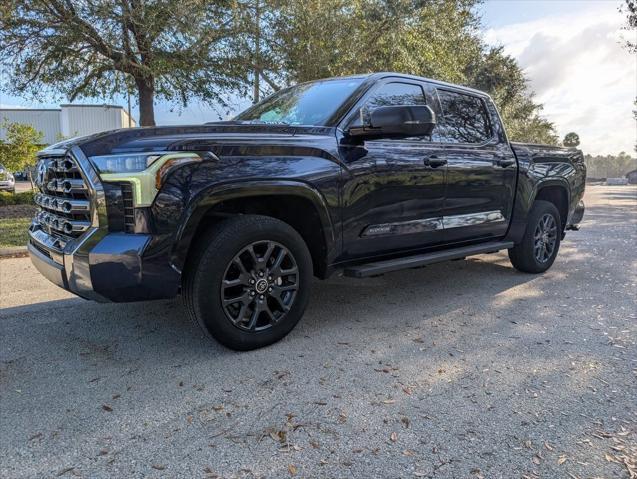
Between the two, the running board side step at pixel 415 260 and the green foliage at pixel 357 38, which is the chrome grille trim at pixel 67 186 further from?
the green foliage at pixel 357 38

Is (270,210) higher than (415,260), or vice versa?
(270,210)

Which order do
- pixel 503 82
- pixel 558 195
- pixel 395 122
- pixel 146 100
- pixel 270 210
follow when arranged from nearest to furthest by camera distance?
pixel 395 122, pixel 270 210, pixel 558 195, pixel 146 100, pixel 503 82

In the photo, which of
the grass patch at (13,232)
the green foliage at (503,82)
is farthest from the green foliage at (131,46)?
the green foliage at (503,82)

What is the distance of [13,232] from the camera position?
26.7 ft

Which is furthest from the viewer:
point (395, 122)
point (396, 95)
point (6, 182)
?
point (6, 182)

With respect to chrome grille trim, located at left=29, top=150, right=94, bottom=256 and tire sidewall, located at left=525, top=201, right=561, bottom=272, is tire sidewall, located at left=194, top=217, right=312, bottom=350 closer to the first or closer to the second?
chrome grille trim, located at left=29, top=150, right=94, bottom=256

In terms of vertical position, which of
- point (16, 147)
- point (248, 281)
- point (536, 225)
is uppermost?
point (16, 147)

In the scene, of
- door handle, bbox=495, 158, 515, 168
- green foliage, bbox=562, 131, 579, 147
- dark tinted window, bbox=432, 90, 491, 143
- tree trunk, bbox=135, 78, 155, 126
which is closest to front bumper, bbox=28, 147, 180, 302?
dark tinted window, bbox=432, 90, 491, 143

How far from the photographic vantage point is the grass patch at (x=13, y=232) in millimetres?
7188

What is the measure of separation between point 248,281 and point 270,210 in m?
0.61

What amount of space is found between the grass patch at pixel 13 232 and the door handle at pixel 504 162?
6.02m

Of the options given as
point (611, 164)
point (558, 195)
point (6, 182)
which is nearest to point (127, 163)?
point (558, 195)

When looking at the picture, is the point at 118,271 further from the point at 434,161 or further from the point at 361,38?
the point at 361,38

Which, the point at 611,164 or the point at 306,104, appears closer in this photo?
the point at 306,104
